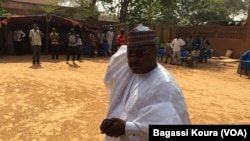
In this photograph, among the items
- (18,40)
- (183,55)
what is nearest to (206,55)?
(183,55)

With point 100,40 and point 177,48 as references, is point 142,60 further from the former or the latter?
point 100,40

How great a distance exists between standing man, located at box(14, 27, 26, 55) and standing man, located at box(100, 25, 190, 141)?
46.3 ft

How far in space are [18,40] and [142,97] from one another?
1455cm

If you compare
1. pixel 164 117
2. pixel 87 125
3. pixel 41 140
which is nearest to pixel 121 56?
pixel 164 117

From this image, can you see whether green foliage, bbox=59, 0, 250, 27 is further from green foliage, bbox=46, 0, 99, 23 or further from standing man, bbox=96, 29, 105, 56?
standing man, bbox=96, 29, 105, 56

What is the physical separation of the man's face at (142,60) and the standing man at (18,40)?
562 inches

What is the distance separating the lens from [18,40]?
14.8m

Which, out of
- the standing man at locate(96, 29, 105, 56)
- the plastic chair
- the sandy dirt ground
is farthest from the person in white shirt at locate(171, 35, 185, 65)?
the standing man at locate(96, 29, 105, 56)

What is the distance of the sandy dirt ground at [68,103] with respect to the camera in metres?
4.77

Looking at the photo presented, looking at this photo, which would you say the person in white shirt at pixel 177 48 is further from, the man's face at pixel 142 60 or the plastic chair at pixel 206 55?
the man's face at pixel 142 60

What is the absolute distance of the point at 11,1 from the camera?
75.6 ft

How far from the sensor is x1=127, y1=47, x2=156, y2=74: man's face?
1703 mm

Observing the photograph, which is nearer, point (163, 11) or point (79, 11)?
point (79, 11)

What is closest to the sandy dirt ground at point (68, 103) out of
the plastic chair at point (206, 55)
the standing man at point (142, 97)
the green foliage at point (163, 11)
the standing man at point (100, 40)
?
the standing man at point (142, 97)
